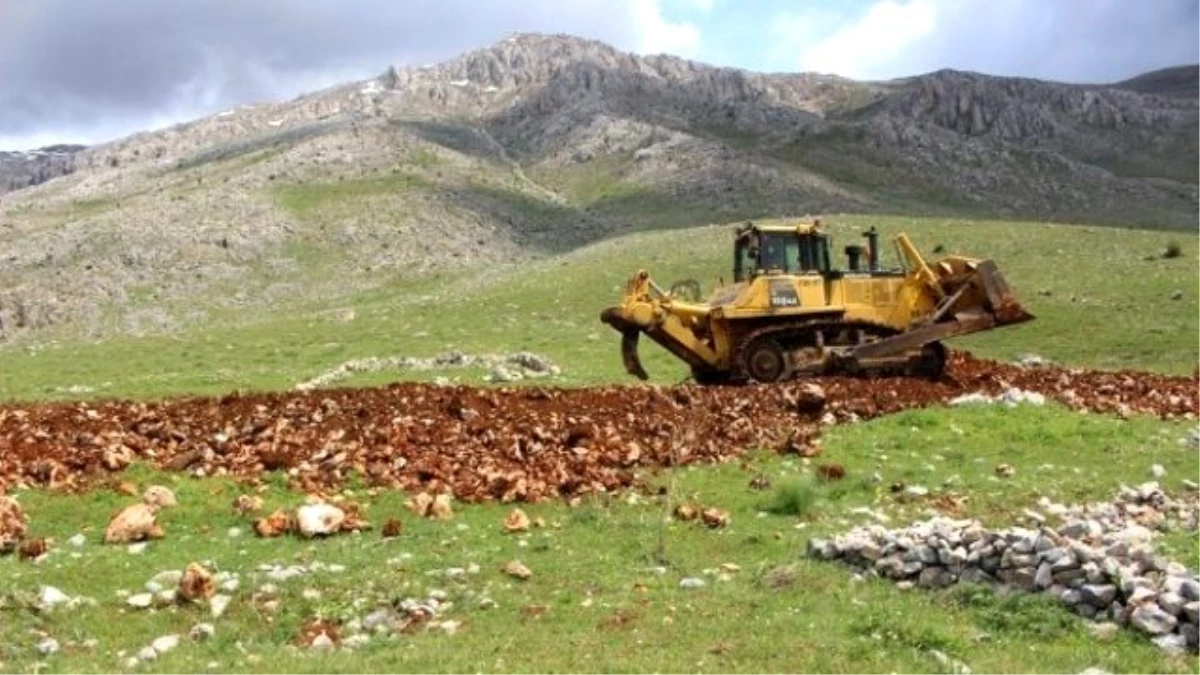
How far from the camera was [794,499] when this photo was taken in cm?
1558

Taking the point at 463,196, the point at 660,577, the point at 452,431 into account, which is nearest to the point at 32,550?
the point at 452,431

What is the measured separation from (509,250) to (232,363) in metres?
49.2

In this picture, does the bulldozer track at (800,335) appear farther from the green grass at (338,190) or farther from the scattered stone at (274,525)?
the green grass at (338,190)

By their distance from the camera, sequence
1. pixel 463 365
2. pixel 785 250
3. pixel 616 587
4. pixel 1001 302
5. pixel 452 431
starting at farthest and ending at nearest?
pixel 463 365
pixel 785 250
pixel 1001 302
pixel 452 431
pixel 616 587

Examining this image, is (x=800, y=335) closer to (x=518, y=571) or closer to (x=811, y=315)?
(x=811, y=315)

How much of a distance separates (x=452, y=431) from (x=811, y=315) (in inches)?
477

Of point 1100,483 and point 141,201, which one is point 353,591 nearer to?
point 1100,483

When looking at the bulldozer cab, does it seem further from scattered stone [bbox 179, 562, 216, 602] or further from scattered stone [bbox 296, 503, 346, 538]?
scattered stone [bbox 179, 562, 216, 602]

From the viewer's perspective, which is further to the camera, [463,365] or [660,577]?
[463,365]

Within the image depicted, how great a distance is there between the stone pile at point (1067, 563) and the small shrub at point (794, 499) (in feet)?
5.96

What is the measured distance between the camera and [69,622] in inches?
464

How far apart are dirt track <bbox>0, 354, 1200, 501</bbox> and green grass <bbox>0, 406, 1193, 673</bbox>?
0.60m

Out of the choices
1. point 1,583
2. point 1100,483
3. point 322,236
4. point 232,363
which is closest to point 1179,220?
point 322,236

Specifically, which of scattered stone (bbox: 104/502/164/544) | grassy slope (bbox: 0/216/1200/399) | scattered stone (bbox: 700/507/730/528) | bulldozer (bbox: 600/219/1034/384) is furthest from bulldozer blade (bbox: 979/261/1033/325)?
scattered stone (bbox: 104/502/164/544)
